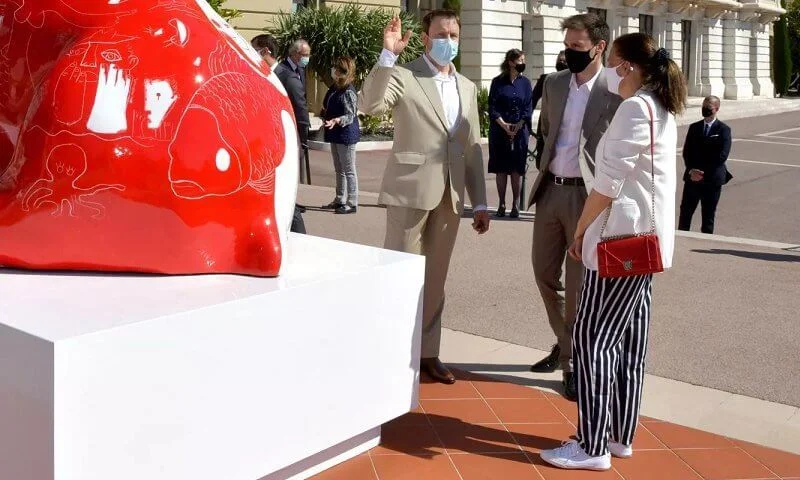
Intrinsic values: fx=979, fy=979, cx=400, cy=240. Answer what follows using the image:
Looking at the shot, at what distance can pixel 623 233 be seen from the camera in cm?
374

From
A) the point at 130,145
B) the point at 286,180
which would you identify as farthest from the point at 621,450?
the point at 130,145

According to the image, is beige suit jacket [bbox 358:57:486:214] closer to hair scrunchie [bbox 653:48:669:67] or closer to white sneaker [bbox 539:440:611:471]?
hair scrunchie [bbox 653:48:669:67]

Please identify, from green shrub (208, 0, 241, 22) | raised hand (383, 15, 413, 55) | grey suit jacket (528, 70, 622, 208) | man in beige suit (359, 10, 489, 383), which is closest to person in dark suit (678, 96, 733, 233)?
grey suit jacket (528, 70, 622, 208)

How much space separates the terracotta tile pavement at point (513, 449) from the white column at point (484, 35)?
25.4m

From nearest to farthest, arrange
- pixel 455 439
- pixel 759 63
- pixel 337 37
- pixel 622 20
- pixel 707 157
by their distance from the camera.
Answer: pixel 455 439
pixel 707 157
pixel 337 37
pixel 622 20
pixel 759 63

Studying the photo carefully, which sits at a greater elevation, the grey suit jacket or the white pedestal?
the grey suit jacket

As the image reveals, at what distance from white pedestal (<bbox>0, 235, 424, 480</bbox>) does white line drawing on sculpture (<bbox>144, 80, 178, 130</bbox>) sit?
0.53m

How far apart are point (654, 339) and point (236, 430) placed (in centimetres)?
355

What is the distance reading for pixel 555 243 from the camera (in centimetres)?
507

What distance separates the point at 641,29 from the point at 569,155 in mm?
37504

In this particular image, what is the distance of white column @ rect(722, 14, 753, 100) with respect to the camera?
47.0 meters

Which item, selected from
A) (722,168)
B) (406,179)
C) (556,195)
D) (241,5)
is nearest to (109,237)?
(406,179)

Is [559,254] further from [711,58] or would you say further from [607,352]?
[711,58]

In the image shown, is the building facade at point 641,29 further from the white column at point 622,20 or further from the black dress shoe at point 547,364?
the black dress shoe at point 547,364
